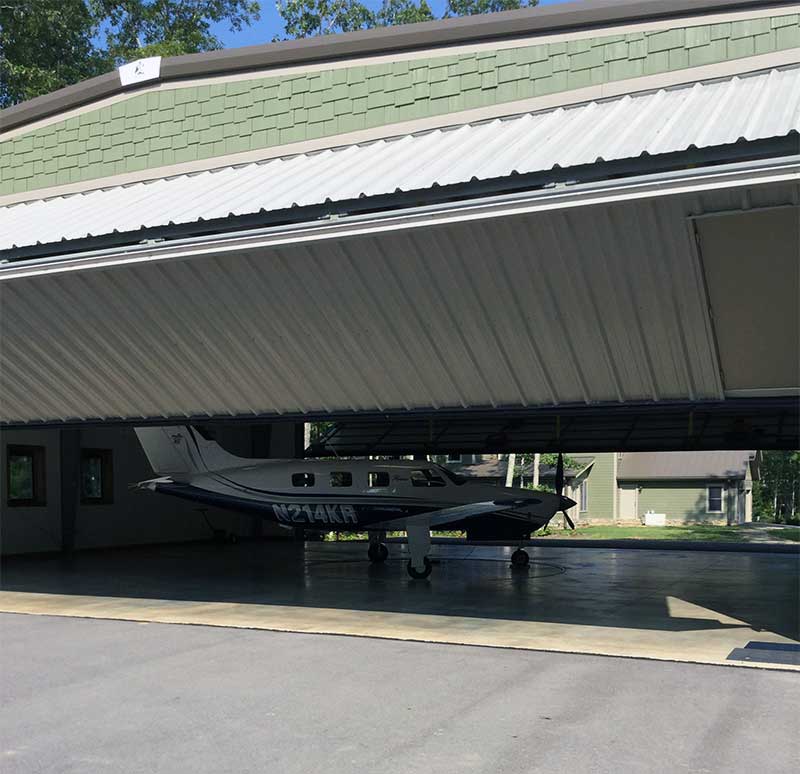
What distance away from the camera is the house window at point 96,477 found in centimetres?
2603

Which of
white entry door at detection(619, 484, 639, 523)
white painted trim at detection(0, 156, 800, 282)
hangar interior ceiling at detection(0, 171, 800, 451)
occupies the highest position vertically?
white painted trim at detection(0, 156, 800, 282)

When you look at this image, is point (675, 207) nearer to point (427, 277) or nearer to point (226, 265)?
point (427, 277)

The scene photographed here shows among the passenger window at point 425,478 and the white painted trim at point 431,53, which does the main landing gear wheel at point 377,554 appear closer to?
the passenger window at point 425,478

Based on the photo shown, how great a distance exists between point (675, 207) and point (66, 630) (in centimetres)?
925

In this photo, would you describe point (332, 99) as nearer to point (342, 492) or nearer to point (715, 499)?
point (342, 492)

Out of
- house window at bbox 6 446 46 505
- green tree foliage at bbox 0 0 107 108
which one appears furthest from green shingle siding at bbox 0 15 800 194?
green tree foliage at bbox 0 0 107 108

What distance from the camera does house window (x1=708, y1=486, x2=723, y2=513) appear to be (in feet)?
143

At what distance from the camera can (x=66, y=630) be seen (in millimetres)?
12273

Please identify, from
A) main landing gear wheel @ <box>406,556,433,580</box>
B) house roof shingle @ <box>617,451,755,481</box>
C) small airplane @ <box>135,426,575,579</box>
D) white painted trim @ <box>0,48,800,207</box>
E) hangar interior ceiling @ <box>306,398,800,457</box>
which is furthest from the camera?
house roof shingle @ <box>617,451,755,481</box>

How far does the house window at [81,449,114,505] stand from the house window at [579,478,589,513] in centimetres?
2402

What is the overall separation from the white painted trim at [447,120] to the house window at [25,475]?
7414 millimetres

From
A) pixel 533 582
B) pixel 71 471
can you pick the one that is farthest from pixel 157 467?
pixel 533 582

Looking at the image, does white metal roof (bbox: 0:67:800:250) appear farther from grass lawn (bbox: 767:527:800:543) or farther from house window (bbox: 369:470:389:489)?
grass lawn (bbox: 767:527:800:543)

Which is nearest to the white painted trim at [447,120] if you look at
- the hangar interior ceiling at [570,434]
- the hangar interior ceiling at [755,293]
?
the hangar interior ceiling at [755,293]
